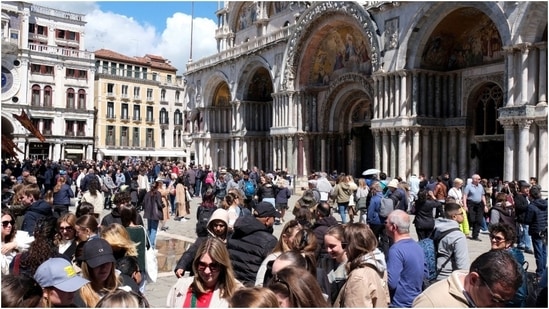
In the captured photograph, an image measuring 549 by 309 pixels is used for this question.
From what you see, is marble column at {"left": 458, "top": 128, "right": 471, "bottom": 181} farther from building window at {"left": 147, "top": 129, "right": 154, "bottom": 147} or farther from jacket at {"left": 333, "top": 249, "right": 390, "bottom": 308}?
building window at {"left": 147, "top": 129, "right": 154, "bottom": 147}

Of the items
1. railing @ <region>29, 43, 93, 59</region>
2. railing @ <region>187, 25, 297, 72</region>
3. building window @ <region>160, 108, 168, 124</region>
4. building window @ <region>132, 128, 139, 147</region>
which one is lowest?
building window @ <region>132, 128, 139, 147</region>

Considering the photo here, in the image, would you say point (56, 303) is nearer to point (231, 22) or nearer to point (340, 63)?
point (340, 63)

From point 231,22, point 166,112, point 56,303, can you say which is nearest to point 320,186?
point 56,303

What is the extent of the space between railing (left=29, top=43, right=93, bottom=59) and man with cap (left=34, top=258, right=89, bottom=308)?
175 ft

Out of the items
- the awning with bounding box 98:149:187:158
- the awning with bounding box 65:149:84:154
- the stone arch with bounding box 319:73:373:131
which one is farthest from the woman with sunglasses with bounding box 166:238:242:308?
the awning with bounding box 98:149:187:158

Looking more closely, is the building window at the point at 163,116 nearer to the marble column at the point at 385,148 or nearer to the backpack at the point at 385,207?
the marble column at the point at 385,148

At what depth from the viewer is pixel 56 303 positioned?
3.68 m

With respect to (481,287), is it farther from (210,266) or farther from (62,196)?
(62,196)

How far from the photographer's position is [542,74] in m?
17.9

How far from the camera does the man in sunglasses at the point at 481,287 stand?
10.7 feet

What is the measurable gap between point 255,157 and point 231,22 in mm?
13371

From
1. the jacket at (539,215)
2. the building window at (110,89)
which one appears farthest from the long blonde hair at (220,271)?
the building window at (110,89)

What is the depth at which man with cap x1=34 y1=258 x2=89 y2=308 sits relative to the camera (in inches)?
144

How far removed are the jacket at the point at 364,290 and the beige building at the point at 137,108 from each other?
57.1 meters
